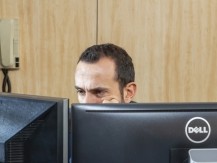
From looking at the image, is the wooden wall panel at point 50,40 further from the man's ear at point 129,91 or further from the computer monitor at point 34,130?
the computer monitor at point 34,130

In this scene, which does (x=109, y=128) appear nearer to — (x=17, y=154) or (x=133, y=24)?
(x=17, y=154)

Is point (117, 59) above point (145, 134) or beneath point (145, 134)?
above

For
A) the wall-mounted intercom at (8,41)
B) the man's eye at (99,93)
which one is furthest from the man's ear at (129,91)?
the wall-mounted intercom at (8,41)

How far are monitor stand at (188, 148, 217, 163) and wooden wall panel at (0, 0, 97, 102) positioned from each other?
183 cm

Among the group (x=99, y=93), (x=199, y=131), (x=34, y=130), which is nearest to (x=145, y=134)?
(x=199, y=131)

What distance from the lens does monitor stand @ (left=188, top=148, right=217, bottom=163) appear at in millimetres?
880

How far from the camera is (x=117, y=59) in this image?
1.71 m

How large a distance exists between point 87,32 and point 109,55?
0.98 m

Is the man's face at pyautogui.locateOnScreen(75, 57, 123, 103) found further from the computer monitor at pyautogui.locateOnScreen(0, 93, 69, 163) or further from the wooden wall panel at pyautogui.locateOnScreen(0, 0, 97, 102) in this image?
the wooden wall panel at pyautogui.locateOnScreen(0, 0, 97, 102)

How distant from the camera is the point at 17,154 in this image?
889mm

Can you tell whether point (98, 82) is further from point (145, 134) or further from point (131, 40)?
Result: point (131, 40)

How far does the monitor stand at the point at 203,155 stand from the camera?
0.88 m

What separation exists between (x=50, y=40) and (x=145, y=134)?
6.01 feet

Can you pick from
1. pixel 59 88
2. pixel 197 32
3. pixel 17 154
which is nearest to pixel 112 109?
pixel 17 154
